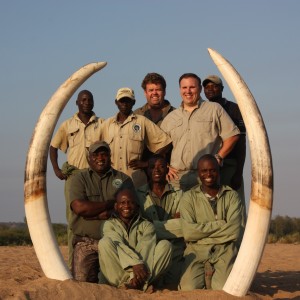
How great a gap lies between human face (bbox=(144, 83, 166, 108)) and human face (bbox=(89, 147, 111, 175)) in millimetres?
1441

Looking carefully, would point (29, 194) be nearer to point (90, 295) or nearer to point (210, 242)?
point (90, 295)

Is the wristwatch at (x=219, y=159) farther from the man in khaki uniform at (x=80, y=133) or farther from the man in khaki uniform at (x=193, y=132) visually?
the man in khaki uniform at (x=80, y=133)

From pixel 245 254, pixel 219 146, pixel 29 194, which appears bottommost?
pixel 245 254

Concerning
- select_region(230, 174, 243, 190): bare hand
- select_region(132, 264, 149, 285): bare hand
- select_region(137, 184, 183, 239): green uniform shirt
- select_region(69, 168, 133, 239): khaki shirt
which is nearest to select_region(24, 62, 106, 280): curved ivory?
select_region(132, 264, 149, 285): bare hand

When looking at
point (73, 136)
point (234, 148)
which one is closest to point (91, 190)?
point (73, 136)

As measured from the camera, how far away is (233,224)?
23.0ft

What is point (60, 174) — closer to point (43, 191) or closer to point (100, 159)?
point (100, 159)

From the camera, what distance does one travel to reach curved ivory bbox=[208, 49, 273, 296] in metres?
6.34

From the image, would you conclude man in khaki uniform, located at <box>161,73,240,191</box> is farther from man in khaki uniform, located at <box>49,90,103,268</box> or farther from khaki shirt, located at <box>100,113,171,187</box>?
man in khaki uniform, located at <box>49,90,103,268</box>

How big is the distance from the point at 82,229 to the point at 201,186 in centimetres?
121

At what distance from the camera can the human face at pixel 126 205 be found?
6.91m

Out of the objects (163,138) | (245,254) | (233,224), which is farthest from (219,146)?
(245,254)

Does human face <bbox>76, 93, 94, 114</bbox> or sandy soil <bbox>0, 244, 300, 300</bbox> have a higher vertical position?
human face <bbox>76, 93, 94, 114</bbox>

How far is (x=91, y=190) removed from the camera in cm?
739
